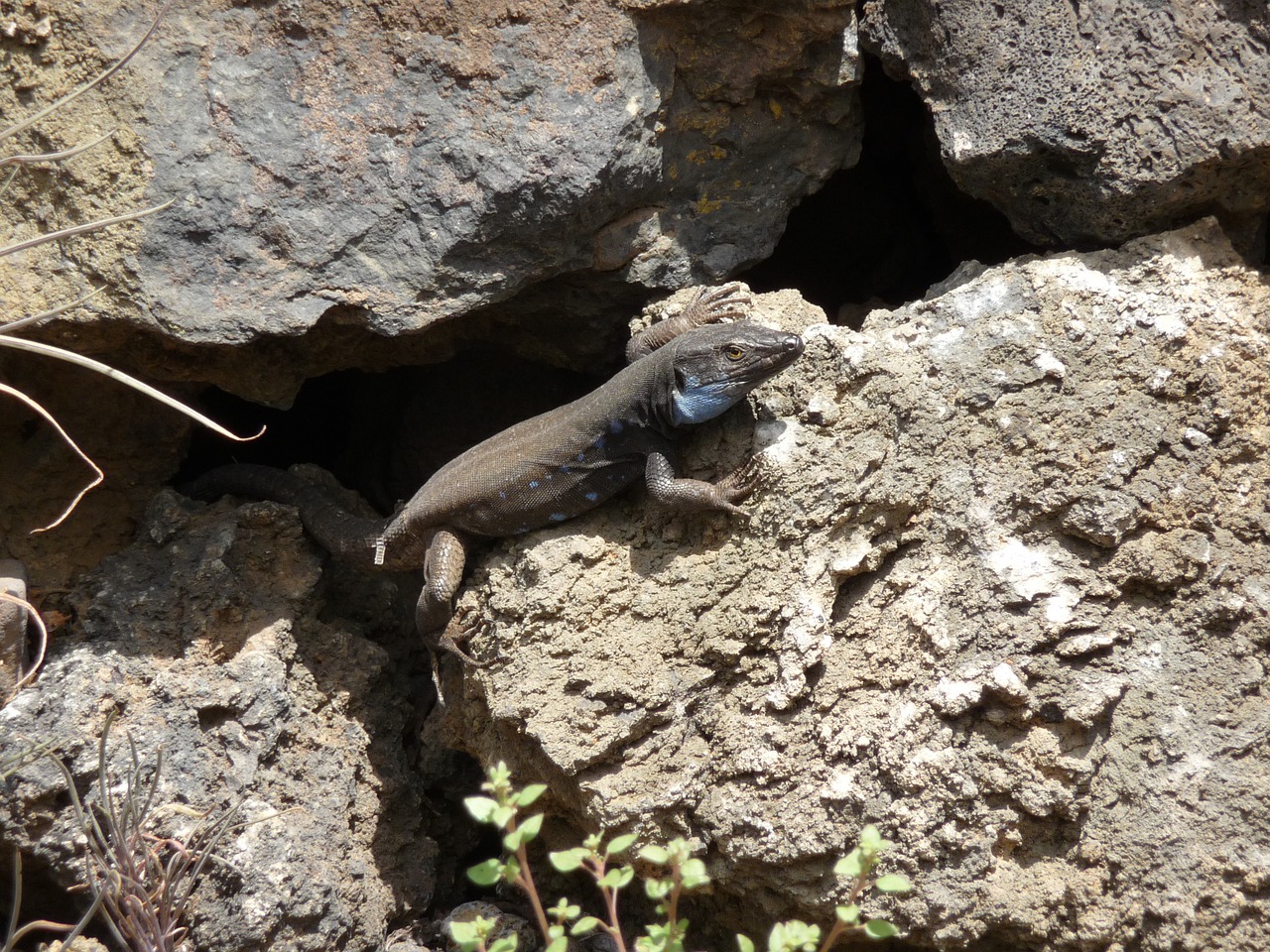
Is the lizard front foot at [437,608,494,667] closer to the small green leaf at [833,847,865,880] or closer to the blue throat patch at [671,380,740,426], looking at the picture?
the blue throat patch at [671,380,740,426]

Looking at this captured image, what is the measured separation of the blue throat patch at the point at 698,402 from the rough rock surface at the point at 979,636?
14 centimetres

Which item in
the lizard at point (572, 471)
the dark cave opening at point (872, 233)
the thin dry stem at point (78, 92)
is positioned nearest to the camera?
the thin dry stem at point (78, 92)

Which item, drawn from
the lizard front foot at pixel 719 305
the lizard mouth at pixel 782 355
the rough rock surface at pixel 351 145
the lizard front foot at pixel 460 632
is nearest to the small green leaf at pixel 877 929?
the lizard mouth at pixel 782 355

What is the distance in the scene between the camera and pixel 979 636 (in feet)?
9.82

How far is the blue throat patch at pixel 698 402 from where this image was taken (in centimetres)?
358

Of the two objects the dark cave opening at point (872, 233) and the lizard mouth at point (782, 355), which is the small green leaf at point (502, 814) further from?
the dark cave opening at point (872, 233)

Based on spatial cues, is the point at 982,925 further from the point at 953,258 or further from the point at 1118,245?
the point at 953,258

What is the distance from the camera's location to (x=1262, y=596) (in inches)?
116

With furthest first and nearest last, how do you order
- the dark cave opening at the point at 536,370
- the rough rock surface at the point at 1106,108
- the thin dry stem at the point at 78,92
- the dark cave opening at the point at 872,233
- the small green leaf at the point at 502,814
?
the dark cave opening at the point at 536,370
the dark cave opening at the point at 872,233
the rough rock surface at the point at 1106,108
the thin dry stem at the point at 78,92
the small green leaf at the point at 502,814

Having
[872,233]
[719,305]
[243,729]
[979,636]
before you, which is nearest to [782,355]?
[719,305]

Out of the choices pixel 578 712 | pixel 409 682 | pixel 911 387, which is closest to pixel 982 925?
pixel 578 712

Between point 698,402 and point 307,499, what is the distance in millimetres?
1778

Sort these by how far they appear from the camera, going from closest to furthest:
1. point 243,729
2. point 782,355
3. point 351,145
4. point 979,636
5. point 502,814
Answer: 1. point 502,814
2. point 979,636
3. point 782,355
4. point 351,145
5. point 243,729

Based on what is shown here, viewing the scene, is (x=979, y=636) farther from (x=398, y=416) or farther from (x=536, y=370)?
(x=398, y=416)
